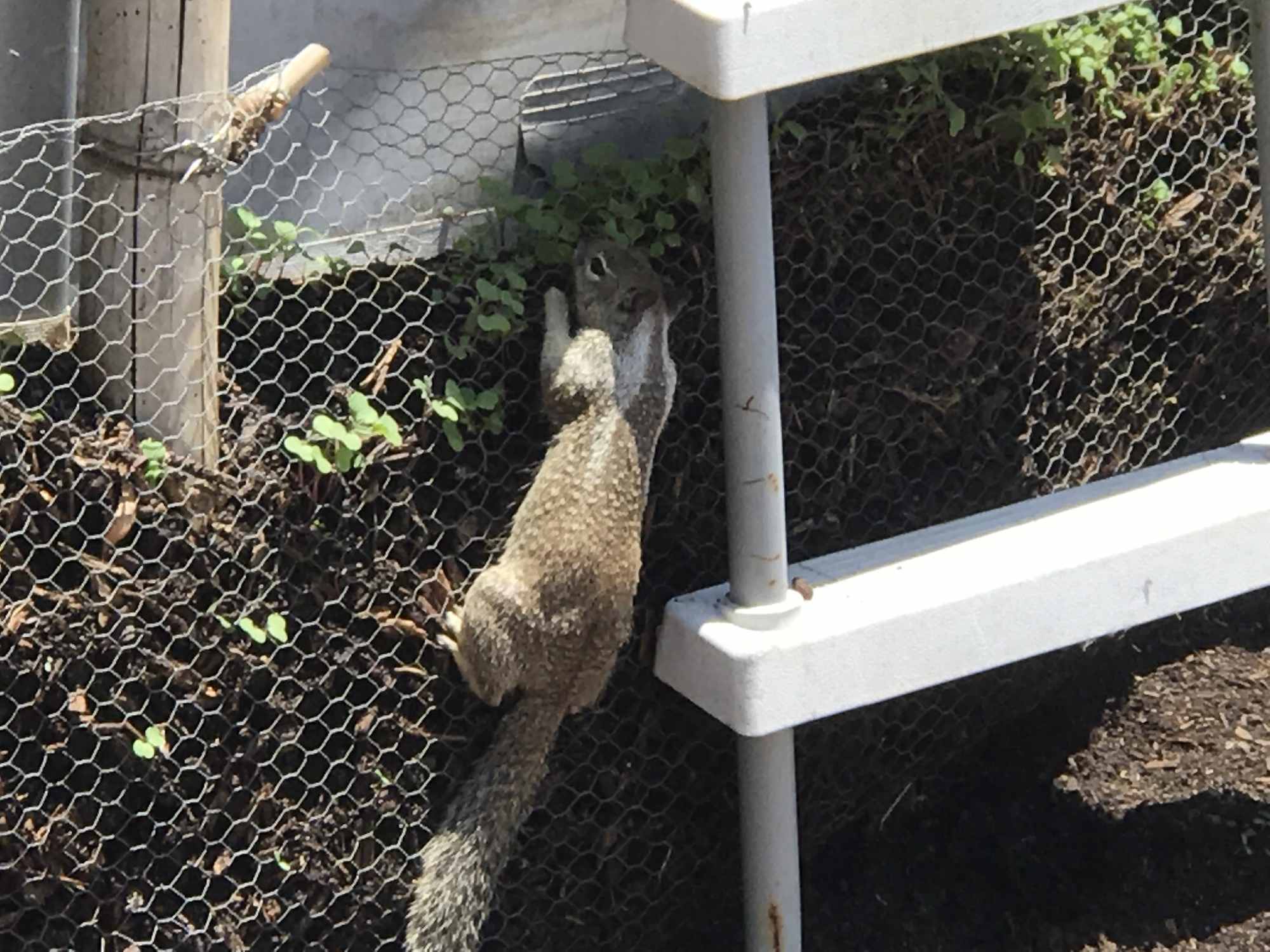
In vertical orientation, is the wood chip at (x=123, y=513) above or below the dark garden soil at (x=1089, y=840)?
above

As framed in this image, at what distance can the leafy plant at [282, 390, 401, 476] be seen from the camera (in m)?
3.46

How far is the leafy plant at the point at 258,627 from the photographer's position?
Result: 3459mm

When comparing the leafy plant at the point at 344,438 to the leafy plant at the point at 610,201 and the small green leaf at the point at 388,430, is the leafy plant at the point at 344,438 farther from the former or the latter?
the leafy plant at the point at 610,201

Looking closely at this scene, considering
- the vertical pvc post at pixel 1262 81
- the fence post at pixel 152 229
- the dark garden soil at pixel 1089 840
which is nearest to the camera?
the fence post at pixel 152 229

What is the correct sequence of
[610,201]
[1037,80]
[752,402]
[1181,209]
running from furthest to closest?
[1181,209]
[1037,80]
[610,201]
[752,402]

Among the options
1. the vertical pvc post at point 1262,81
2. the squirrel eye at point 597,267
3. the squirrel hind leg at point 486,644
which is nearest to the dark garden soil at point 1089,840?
the squirrel hind leg at point 486,644

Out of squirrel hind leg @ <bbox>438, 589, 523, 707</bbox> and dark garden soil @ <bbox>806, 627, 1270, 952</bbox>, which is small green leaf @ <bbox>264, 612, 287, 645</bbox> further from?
dark garden soil @ <bbox>806, 627, 1270, 952</bbox>

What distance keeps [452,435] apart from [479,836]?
3.26ft

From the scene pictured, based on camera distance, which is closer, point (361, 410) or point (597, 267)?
point (361, 410)

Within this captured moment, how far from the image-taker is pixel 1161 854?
4.52 metres

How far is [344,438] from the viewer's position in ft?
11.4

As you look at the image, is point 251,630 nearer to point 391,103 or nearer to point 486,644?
point 486,644

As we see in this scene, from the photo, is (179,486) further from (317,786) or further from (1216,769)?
(1216,769)

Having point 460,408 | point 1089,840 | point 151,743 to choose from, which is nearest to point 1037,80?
point 460,408
